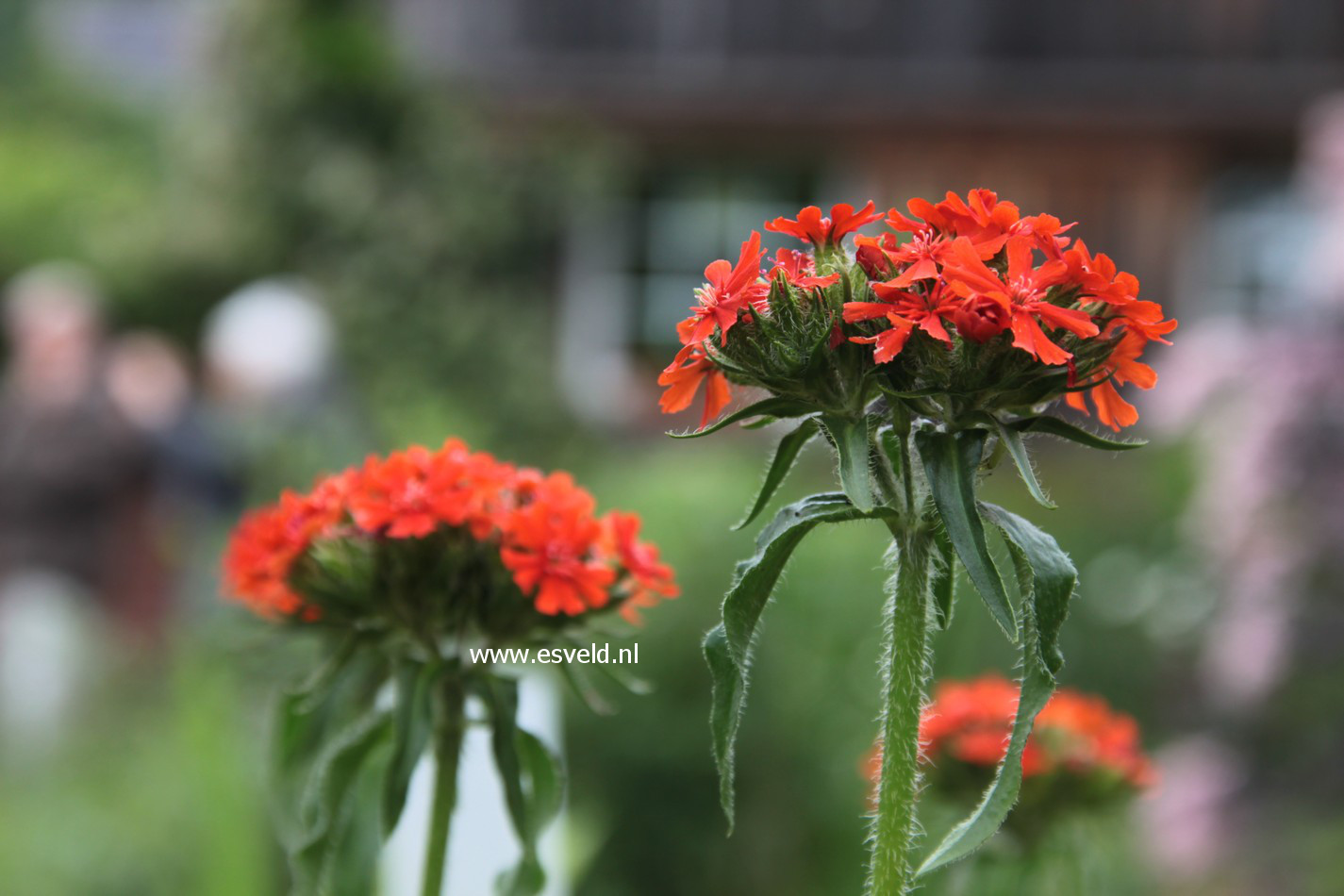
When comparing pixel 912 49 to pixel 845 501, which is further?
pixel 912 49

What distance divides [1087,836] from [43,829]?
3.23 m

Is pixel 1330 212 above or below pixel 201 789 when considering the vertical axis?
above

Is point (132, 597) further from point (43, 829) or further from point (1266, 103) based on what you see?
point (1266, 103)

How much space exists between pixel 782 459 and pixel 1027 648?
19 centimetres

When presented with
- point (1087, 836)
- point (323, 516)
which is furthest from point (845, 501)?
point (1087, 836)

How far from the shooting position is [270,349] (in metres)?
4.53

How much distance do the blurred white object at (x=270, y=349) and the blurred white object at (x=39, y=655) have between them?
4.46ft

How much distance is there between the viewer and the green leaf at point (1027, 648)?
0.77 metres

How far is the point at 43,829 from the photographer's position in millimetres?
3980

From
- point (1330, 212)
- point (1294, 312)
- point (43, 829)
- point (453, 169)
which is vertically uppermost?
point (453, 169)

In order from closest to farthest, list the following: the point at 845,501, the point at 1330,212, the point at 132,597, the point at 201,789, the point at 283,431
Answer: the point at 845,501
the point at 201,789
the point at 283,431
the point at 1330,212
the point at 132,597

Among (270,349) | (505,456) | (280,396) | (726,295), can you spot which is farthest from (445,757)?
(505,456)

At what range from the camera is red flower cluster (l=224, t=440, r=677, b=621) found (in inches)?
40.1

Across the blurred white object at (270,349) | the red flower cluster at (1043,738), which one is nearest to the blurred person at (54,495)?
the blurred white object at (270,349)
